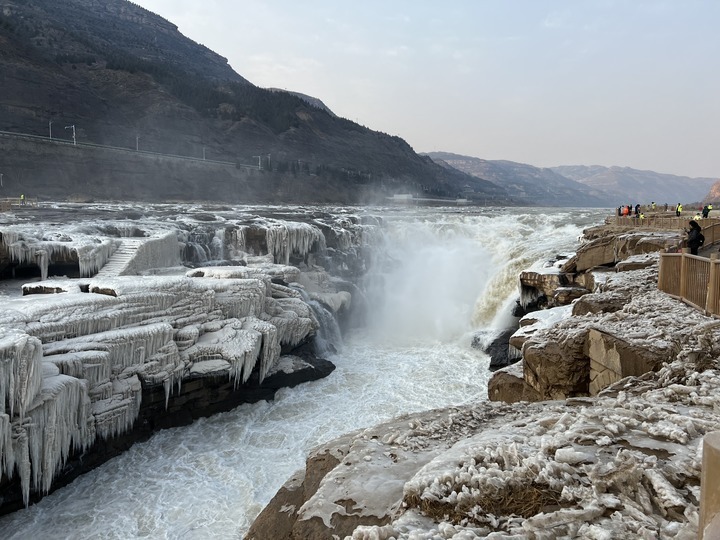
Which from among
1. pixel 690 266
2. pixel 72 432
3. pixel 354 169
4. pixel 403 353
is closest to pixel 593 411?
pixel 690 266

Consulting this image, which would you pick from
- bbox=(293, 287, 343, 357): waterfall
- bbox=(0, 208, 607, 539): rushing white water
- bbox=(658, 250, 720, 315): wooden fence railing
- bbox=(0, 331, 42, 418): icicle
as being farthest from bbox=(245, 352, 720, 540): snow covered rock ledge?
bbox=(293, 287, 343, 357): waterfall

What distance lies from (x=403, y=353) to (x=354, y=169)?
76.9 meters

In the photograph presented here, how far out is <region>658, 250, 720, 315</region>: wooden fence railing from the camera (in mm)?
5957

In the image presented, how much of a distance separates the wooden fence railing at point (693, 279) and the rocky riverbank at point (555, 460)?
1.23ft

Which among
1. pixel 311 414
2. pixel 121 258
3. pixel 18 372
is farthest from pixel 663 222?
pixel 18 372

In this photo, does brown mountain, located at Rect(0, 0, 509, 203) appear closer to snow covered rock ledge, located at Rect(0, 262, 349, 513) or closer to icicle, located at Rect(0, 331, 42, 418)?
snow covered rock ledge, located at Rect(0, 262, 349, 513)

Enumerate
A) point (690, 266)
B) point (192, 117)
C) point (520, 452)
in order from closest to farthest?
point (520, 452) < point (690, 266) < point (192, 117)

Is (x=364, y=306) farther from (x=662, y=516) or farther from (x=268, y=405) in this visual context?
(x=662, y=516)

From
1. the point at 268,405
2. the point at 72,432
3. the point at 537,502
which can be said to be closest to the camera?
the point at 537,502

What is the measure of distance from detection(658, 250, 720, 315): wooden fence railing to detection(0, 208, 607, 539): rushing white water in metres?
6.26

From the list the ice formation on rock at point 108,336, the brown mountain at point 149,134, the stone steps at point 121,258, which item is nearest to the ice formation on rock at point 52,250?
the ice formation on rock at point 108,336

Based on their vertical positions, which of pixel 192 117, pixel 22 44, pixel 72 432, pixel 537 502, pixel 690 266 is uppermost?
pixel 22 44

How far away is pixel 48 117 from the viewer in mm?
52938

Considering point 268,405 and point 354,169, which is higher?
point 354,169
